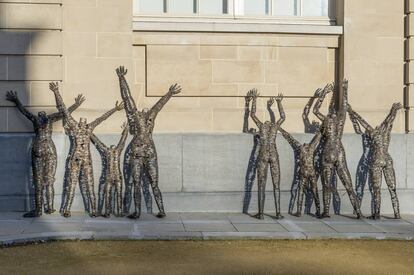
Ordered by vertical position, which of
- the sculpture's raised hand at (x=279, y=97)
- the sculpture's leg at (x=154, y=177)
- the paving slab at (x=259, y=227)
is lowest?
the paving slab at (x=259, y=227)

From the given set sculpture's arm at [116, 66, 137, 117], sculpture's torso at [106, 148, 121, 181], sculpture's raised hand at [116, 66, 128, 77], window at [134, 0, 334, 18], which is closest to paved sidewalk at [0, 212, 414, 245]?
sculpture's torso at [106, 148, 121, 181]

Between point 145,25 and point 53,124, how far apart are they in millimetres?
2617

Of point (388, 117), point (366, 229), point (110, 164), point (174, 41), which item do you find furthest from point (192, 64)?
point (366, 229)

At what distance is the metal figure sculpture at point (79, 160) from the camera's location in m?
12.0

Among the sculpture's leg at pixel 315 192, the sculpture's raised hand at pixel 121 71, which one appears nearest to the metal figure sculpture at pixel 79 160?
the sculpture's raised hand at pixel 121 71

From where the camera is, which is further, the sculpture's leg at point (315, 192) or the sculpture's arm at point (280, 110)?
the sculpture's arm at point (280, 110)

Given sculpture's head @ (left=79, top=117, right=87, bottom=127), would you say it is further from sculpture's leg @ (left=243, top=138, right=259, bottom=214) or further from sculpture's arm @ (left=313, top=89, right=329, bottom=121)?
sculpture's arm @ (left=313, top=89, right=329, bottom=121)

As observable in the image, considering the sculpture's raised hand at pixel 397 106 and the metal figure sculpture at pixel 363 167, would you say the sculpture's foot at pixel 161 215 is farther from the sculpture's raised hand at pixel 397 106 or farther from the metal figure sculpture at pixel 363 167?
the sculpture's raised hand at pixel 397 106

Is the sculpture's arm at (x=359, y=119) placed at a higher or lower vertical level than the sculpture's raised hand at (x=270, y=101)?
lower

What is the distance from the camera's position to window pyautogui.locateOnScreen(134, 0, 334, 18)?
541 inches

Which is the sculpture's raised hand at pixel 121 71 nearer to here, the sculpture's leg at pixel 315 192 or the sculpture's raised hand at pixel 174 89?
the sculpture's raised hand at pixel 174 89

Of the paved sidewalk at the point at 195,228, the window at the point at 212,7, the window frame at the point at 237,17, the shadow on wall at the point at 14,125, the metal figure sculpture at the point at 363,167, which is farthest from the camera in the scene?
the window at the point at 212,7

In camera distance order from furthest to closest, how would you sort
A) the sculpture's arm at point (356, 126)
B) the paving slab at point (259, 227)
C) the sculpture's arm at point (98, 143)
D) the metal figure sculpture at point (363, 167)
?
the sculpture's arm at point (356, 126) → the metal figure sculpture at point (363, 167) → the sculpture's arm at point (98, 143) → the paving slab at point (259, 227)

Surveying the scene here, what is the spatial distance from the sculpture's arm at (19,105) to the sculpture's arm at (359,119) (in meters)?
5.92
